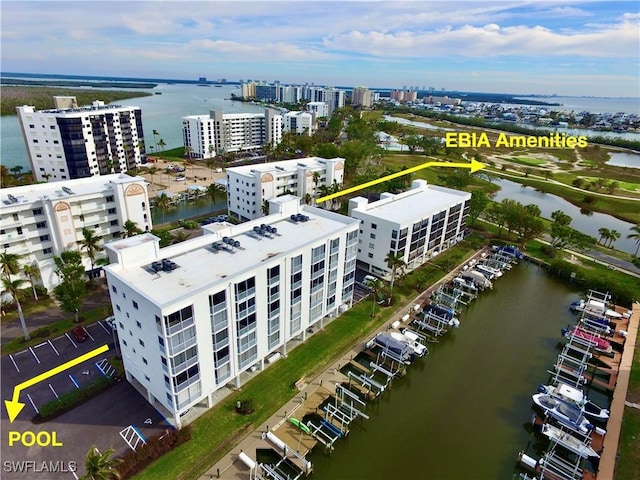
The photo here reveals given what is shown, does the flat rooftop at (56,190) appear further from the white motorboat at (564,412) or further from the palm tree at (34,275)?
the white motorboat at (564,412)

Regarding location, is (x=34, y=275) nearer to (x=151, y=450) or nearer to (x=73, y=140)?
(x=151, y=450)

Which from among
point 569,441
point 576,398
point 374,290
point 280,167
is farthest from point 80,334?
point 576,398

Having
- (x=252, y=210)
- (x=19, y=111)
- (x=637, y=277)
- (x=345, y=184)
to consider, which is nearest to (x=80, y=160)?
(x=19, y=111)

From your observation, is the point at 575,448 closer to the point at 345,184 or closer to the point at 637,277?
the point at 637,277

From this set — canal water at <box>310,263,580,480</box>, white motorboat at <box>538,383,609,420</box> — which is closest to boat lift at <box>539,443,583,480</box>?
canal water at <box>310,263,580,480</box>

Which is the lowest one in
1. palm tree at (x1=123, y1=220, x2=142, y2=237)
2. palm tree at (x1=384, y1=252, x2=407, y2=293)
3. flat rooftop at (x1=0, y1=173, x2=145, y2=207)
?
palm tree at (x1=384, y1=252, x2=407, y2=293)

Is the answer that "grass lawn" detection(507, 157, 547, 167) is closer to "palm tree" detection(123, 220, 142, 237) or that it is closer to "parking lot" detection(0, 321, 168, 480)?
"palm tree" detection(123, 220, 142, 237)
